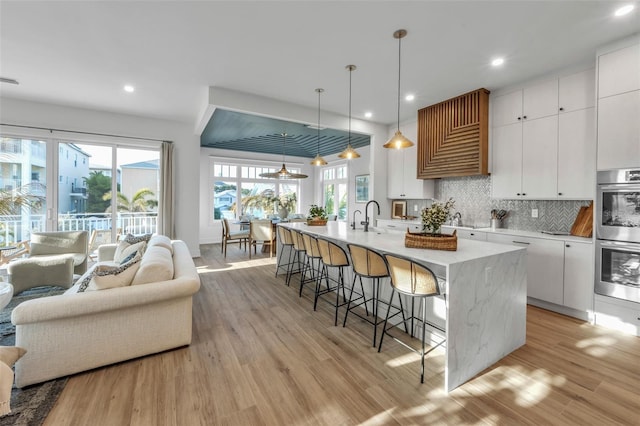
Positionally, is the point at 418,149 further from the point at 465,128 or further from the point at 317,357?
the point at 317,357

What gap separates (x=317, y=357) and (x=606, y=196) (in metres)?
3.43

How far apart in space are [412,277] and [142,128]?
6082 millimetres

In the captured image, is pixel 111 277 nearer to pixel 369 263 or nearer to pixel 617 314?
pixel 369 263

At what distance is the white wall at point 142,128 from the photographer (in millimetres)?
4645

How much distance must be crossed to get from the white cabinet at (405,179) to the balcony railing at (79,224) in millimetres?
5316

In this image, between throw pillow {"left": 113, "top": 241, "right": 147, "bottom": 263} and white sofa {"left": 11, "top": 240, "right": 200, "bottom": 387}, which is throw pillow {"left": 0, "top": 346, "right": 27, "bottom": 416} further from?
throw pillow {"left": 113, "top": 241, "right": 147, "bottom": 263}

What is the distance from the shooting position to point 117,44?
2941mm

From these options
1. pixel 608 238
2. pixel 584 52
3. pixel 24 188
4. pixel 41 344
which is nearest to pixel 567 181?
pixel 608 238

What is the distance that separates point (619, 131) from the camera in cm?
277

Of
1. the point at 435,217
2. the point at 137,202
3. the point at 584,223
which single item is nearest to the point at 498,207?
→ the point at 584,223

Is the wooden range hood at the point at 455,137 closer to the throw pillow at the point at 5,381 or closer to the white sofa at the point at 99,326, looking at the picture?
the white sofa at the point at 99,326

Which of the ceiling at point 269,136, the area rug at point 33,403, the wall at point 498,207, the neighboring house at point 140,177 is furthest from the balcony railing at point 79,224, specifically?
the wall at point 498,207

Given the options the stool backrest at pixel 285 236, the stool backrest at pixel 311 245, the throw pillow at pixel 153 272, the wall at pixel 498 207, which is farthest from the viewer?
the stool backrest at pixel 285 236

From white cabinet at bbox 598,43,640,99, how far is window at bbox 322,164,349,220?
646 cm
